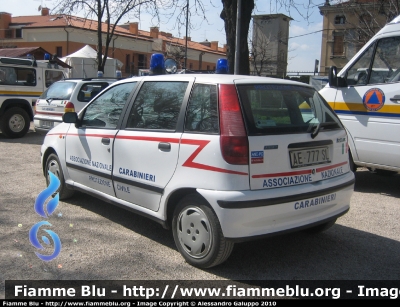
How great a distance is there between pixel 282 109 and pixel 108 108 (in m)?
1.95

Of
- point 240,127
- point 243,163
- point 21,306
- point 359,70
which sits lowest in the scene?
point 21,306

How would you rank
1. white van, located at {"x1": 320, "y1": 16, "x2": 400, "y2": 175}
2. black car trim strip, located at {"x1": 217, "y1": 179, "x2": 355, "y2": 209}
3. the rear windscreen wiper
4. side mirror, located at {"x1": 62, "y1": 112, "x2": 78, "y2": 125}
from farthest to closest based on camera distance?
1. white van, located at {"x1": 320, "y1": 16, "x2": 400, "y2": 175}
2. side mirror, located at {"x1": 62, "y1": 112, "x2": 78, "y2": 125}
3. the rear windscreen wiper
4. black car trim strip, located at {"x1": 217, "y1": 179, "x2": 355, "y2": 209}

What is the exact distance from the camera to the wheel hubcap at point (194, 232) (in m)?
3.59

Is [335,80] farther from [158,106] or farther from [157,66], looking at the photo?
[158,106]

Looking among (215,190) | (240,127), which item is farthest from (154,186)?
(240,127)

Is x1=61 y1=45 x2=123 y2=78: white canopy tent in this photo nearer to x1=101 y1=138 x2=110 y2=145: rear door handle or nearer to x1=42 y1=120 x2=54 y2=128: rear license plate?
x1=42 y1=120 x2=54 y2=128: rear license plate

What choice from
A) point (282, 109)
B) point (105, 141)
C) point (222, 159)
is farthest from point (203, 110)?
point (105, 141)

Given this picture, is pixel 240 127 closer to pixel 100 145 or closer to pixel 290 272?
pixel 290 272

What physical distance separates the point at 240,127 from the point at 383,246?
2.11m

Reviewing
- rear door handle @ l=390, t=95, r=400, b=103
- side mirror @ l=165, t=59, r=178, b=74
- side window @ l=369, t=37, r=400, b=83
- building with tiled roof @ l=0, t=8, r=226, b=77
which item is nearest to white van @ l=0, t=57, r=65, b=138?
side mirror @ l=165, t=59, r=178, b=74

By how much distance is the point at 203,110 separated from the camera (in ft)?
12.2

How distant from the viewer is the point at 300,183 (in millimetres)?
3656

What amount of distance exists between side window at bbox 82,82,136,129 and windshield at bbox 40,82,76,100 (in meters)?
5.90

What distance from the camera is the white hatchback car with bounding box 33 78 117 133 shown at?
10562mm
